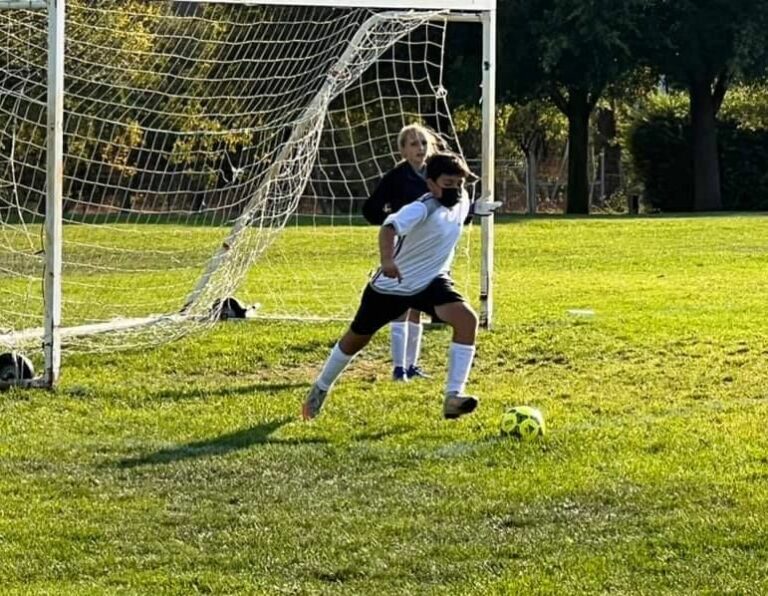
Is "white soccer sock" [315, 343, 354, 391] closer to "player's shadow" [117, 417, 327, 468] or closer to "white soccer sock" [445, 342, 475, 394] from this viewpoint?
"player's shadow" [117, 417, 327, 468]

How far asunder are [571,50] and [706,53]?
14.5 feet

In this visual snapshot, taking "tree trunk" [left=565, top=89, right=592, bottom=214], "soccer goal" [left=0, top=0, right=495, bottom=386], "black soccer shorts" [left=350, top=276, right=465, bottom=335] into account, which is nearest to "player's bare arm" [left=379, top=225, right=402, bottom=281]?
"black soccer shorts" [left=350, top=276, right=465, bottom=335]

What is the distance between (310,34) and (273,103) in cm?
109

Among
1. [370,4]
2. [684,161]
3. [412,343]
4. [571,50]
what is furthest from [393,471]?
[684,161]

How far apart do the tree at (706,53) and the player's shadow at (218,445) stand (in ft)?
94.1

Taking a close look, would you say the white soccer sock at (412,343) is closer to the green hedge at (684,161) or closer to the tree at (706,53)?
the tree at (706,53)

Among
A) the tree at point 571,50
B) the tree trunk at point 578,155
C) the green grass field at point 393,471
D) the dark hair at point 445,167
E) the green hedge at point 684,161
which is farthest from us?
the green hedge at point 684,161

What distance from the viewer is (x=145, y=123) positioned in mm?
17453

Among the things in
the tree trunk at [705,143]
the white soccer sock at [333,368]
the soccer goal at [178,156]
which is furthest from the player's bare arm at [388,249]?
the tree trunk at [705,143]

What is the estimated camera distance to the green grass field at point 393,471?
5703mm

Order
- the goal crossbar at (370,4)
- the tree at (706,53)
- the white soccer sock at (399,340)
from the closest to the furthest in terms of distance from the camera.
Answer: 1. the goal crossbar at (370,4)
2. the white soccer sock at (399,340)
3. the tree at (706,53)

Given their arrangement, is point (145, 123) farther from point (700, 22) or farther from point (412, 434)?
point (700, 22)

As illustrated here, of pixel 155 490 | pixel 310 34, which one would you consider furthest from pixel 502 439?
pixel 310 34

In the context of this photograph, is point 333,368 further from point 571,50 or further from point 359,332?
point 571,50
